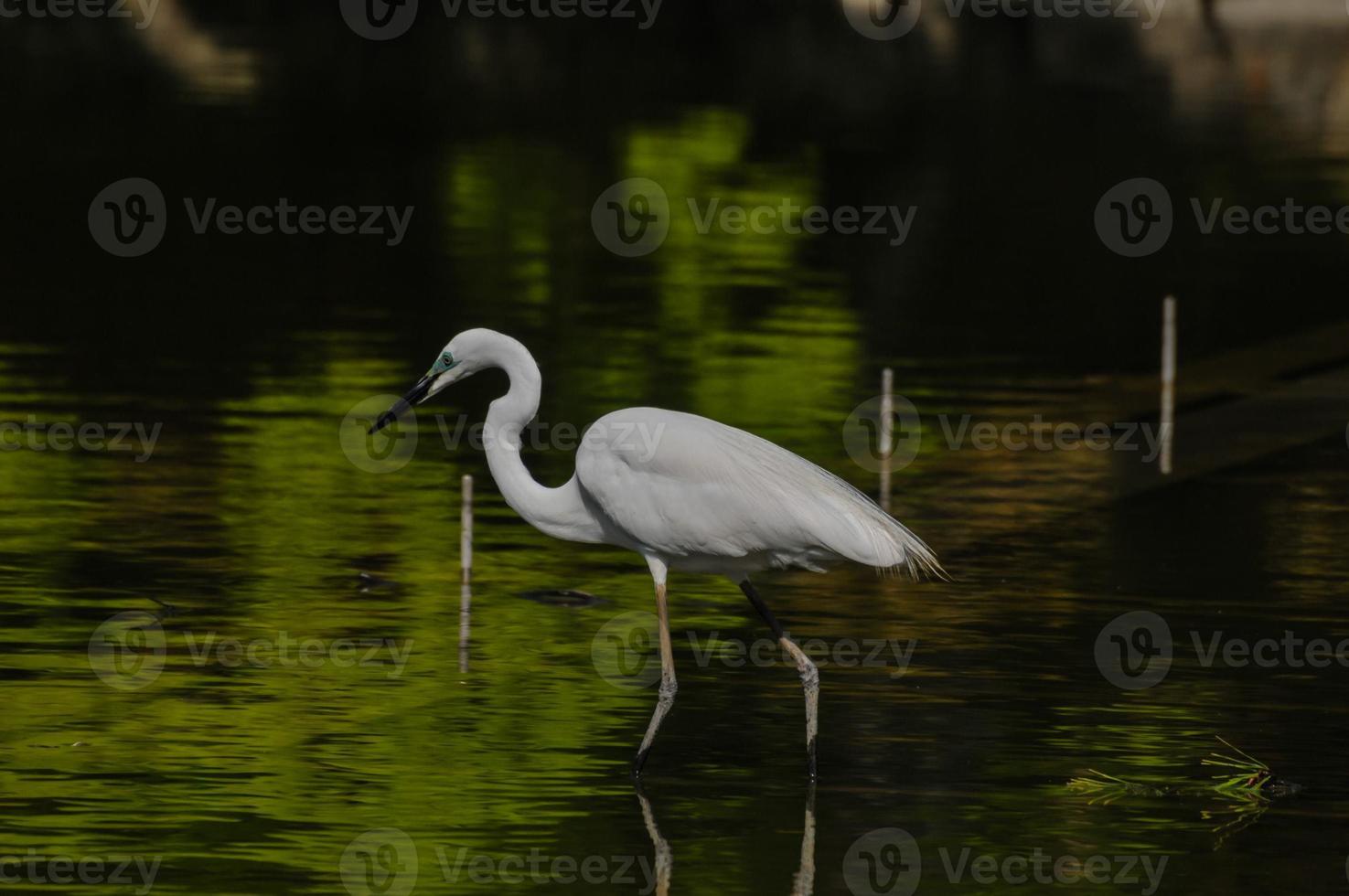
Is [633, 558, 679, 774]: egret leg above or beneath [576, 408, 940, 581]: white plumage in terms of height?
beneath

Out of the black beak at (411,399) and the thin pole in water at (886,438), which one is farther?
the thin pole in water at (886,438)

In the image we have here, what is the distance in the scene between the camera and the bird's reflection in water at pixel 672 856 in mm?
11570

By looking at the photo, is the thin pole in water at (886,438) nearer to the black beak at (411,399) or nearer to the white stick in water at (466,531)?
the white stick in water at (466,531)

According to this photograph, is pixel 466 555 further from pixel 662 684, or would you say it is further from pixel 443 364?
pixel 662 684

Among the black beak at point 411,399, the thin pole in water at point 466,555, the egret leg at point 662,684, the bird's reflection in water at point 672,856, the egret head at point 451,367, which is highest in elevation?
the egret head at point 451,367

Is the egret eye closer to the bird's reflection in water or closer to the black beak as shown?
the black beak

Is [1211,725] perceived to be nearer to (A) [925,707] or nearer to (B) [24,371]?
(A) [925,707]

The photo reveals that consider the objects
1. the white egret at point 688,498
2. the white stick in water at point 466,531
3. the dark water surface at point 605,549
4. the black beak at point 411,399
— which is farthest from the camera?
the white stick in water at point 466,531

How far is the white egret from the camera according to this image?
43.7 feet

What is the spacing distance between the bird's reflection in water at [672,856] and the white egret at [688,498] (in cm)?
47

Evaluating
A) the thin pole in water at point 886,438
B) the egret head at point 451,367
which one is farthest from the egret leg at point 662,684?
the thin pole in water at point 886,438

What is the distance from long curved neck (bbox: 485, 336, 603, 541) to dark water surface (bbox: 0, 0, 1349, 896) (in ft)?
3.32

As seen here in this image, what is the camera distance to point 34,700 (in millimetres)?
14227

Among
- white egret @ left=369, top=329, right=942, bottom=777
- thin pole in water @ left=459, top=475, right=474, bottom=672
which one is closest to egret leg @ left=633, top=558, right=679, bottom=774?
white egret @ left=369, top=329, right=942, bottom=777
